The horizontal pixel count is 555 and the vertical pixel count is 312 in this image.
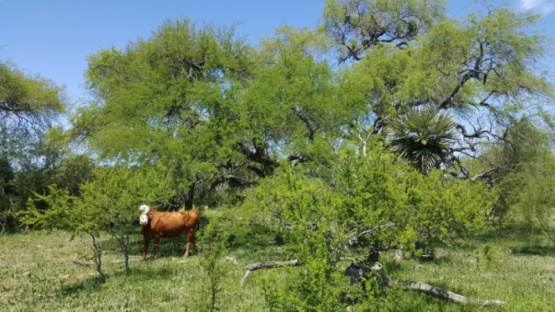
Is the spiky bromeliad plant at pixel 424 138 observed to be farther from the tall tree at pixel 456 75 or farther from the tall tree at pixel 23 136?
the tall tree at pixel 23 136

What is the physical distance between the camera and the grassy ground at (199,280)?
32.2ft

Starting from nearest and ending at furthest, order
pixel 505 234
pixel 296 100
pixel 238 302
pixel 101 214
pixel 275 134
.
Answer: pixel 238 302
pixel 101 214
pixel 296 100
pixel 275 134
pixel 505 234

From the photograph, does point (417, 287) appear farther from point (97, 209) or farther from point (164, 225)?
point (164, 225)

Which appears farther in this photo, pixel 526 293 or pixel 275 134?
pixel 275 134

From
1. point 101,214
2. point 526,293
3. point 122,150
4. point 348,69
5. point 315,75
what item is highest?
point 348,69

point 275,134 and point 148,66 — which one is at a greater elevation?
point 148,66

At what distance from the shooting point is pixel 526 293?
10602 mm

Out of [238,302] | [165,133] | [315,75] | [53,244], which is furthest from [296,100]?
[53,244]

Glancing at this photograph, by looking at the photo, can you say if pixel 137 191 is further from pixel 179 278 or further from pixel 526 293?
pixel 526 293

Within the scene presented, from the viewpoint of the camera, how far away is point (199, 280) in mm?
12672

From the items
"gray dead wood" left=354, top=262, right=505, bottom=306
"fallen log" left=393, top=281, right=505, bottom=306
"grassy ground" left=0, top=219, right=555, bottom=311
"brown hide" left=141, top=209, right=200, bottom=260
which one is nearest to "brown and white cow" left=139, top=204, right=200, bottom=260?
"brown hide" left=141, top=209, right=200, bottom=260

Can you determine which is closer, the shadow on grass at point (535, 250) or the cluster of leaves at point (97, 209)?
the cluster of leaves at point (97, 209)

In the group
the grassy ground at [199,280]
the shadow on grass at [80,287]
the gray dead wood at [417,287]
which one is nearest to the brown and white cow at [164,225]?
the grassy ground at [199,280]

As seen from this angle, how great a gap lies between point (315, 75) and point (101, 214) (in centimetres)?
1315
